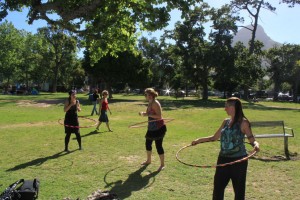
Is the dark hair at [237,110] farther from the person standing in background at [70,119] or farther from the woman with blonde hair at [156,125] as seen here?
the person standing in background at [70,119]

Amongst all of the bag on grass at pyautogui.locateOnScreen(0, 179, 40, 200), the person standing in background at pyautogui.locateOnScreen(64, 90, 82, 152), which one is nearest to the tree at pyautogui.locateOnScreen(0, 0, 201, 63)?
the person standing in background at pyautogui.locateOnScreen(64, 90, 82, 152)

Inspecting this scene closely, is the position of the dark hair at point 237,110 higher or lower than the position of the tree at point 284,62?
lower

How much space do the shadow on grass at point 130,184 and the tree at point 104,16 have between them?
3.82 metres

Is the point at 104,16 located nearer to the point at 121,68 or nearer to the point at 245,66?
the point at 121,68

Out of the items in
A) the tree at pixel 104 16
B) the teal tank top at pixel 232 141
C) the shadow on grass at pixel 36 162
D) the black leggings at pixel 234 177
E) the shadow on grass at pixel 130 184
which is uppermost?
the tree at pixel 104 16

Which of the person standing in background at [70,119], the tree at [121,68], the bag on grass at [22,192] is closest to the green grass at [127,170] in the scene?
the bag on grass at [22,192]

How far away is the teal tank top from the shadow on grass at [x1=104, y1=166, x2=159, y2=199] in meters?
2.54

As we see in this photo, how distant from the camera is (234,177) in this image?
5.77 meters

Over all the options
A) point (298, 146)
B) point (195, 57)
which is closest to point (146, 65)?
point (195, 57)

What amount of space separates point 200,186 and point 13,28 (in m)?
77.8

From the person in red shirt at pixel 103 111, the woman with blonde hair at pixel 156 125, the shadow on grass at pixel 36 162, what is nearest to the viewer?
the woman with blonde hair at pixel 156 125

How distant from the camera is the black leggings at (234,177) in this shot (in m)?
5.73

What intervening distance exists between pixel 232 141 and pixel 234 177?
1.88ft

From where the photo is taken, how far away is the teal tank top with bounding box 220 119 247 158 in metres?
5.70
